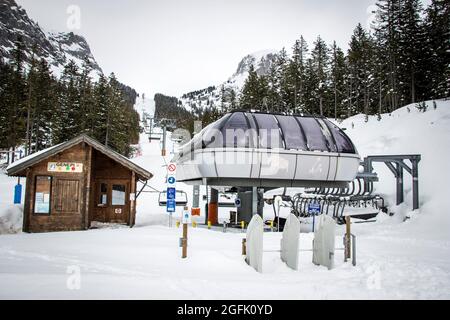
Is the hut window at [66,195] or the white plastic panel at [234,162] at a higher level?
the white plastic panel at [234,162]

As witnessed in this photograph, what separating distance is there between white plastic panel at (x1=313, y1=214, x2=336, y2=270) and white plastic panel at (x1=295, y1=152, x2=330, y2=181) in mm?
7750

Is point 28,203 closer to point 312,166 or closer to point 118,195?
point 118,195

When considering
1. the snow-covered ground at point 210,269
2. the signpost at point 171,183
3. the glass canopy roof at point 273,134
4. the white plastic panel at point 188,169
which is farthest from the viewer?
Result: the white plastic panel at point 188,169

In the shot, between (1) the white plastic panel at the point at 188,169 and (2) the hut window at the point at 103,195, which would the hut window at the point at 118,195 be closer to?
(2) the hut window at the point at 103,195

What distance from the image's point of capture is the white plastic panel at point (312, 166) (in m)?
15.8

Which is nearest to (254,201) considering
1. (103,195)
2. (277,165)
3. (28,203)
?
(277,165)

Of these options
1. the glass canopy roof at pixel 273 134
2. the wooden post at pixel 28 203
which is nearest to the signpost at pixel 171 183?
the glass canopy roof at pixel 273 134

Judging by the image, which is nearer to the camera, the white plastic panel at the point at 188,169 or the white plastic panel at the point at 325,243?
the white plastic panel at the point at 325,243

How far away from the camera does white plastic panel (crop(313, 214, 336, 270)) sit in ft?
25.6

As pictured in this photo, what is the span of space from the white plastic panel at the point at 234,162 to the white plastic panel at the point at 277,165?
80cm

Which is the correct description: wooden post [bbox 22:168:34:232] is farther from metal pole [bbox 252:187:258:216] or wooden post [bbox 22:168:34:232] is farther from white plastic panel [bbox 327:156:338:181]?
white plastic panel [bbox 327:156:338:181]

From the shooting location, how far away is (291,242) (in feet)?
25.8
